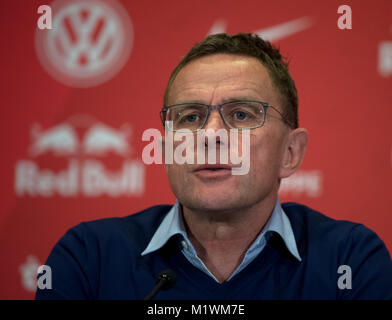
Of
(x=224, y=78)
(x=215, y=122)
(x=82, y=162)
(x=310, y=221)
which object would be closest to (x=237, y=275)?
(x=310, y=221)

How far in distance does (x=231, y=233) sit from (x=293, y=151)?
353 millimetres

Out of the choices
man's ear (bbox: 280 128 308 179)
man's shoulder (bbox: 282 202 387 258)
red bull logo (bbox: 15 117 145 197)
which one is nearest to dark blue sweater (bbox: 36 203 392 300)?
man's shoulder (bbox: 282 202 387 258)

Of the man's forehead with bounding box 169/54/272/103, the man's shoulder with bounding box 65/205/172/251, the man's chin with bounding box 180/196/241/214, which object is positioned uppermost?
the man's forehead with bounding box 169/54/272/103

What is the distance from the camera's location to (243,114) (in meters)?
1.28

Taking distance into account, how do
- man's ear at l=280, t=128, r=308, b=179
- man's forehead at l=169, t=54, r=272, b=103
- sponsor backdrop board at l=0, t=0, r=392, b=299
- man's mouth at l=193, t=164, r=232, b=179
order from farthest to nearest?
sponsor backdrop board at l=0, t=0, r=392, b=299
man's ear at l=280, t=128, r=308, b=179
man's forehead at l=169, t=54, r=272, b=103
man's mouth at l=193, t=164, r=232, b=179

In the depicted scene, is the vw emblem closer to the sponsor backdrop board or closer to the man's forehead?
the sponsor backdrop board

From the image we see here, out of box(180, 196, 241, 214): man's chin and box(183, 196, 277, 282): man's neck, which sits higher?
box(180, 196, 241, 214): man's chin

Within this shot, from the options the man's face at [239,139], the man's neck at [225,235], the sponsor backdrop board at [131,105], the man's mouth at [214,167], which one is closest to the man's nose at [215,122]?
the man's face at [239,139]

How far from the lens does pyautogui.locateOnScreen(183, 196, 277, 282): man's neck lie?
1318 mm

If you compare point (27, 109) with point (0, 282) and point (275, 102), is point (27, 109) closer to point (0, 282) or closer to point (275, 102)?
point (0, 282)

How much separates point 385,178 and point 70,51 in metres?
1.65

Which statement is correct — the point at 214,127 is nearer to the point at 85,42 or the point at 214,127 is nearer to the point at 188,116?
the point at 188,116

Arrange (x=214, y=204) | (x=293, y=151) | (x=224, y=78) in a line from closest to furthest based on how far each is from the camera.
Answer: (x=214, y=204) < (x=224, y=78) < (x=293, y=151)

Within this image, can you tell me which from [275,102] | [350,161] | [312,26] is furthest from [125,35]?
[350,161]
